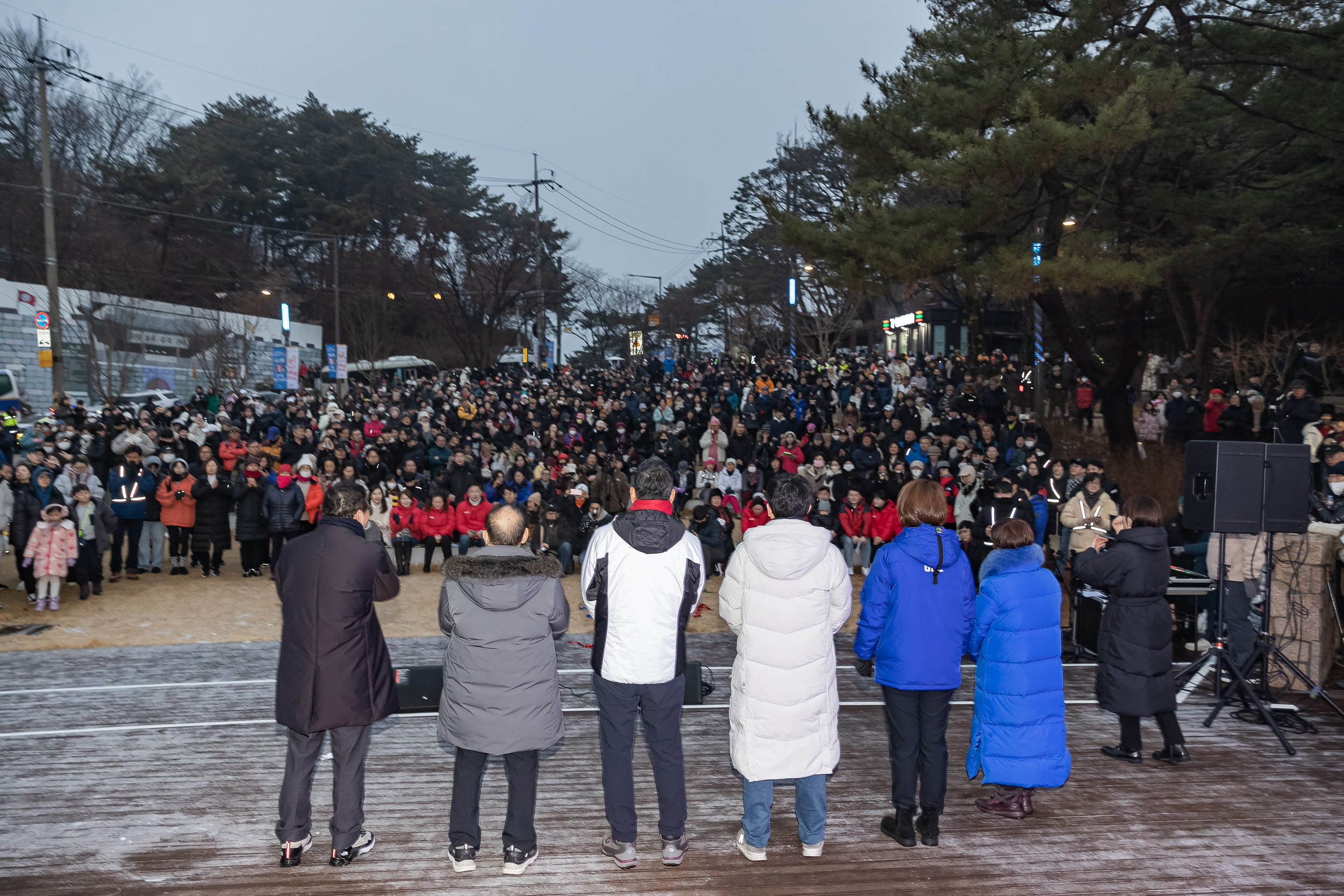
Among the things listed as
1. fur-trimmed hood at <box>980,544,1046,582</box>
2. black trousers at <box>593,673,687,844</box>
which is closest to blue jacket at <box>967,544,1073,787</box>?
fur-trimmed hood at <box>980,544,1046,582</box>

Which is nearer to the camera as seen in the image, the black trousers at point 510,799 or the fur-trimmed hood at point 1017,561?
the black trousers at point 510,799

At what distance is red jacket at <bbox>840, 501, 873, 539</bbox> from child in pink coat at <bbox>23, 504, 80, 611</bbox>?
853 cm

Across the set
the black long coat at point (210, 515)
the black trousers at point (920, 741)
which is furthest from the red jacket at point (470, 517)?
the black trousers at point (920, 741)

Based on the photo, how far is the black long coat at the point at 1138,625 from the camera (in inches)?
201

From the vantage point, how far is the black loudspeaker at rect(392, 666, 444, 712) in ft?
20.5

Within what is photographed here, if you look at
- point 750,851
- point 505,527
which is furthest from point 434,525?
point 750,851

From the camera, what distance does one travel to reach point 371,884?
3.93 meters

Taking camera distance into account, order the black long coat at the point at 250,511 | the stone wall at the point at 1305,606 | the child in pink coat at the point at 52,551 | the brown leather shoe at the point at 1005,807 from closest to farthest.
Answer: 1. the brown leather shoe at the point at 1005,807
2. the stone wall at the point at 1305,606
3. the child in pink coat at the point at 52,551
4. the black long coat at the point at 250,511

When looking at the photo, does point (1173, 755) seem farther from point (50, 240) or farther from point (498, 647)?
point (50, 240)

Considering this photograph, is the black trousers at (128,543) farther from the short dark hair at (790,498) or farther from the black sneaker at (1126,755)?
the black sneaker at (1126,755)

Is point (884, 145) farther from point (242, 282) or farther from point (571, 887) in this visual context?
point (242, 282)

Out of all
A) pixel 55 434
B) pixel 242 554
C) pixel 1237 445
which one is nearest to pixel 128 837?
pixel 1237 445

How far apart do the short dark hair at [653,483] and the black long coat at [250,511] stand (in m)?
8.35

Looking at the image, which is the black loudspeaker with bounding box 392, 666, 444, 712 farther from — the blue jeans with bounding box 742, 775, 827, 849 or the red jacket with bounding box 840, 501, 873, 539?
the red jacket with bounding box 840, 501, 873, 539
